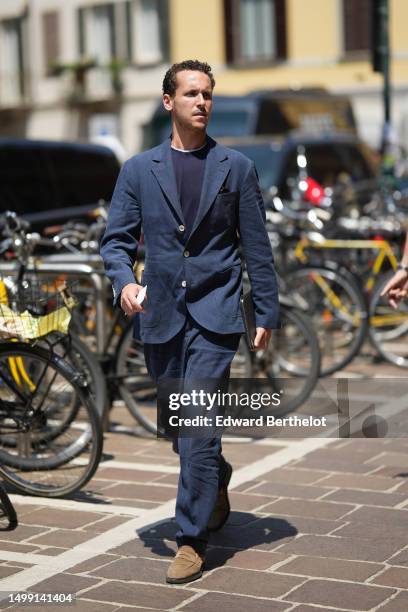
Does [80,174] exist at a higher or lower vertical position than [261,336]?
higher

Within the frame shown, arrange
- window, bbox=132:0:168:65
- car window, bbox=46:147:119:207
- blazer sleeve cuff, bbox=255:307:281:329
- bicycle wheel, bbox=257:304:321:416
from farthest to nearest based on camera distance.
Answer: window, bbox=132:0:168:65, car window, bbox=46:147:119:207, bicycle wheel, bbox=257:304:321:416, blazer sleeve cuff, bbox=255:307:281:329

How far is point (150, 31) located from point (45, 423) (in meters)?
30.3

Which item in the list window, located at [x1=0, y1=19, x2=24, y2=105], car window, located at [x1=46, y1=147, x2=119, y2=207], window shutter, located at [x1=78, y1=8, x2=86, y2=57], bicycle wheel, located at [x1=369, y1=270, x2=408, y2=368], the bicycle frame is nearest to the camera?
bicycle wheel, located at [x1=369, y1=270, x2=408, y2=368]

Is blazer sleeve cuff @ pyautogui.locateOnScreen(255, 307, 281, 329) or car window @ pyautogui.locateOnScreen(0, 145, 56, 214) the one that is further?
car window @ pyautogui.locateOnScreen(0, 145, 56, 214)

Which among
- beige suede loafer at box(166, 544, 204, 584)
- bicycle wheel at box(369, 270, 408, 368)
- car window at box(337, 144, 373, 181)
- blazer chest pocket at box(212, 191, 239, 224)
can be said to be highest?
blazer chest pocket at box(212, 191, 239, 224)

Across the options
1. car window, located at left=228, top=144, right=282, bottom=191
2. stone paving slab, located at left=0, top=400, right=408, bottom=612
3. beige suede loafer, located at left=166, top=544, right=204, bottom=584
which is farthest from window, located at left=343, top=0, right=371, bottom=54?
beige suede loafer, located at left=166, top=544, right=204, bottom=584

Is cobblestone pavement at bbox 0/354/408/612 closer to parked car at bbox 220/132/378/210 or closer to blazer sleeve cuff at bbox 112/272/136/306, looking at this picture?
blazer sleeve cuff at bbox 112/272/136/306

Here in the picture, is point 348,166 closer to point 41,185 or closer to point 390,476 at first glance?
point 41,185

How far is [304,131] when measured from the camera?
18312 mm

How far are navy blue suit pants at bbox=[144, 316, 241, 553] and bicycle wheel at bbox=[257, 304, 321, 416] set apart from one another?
2.79 meters

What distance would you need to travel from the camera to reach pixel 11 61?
39500 mm

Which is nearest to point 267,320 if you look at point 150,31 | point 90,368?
point 90,368

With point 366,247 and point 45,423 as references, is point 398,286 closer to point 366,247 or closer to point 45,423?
point 45,423

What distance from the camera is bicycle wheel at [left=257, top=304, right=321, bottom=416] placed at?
8336 millimetres
